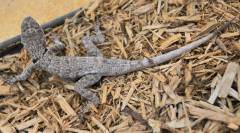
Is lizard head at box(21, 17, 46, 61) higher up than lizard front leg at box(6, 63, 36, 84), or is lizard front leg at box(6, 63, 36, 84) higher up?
lizard head at box(21, 17, 46, 61)

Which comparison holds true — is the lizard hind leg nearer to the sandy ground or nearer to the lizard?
the lizard

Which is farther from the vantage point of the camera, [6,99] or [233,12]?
[6,99]

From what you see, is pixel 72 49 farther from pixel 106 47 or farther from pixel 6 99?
pixel 6 99

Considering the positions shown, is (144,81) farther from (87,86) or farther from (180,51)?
(87,86)

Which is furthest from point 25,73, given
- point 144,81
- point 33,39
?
point 144,81

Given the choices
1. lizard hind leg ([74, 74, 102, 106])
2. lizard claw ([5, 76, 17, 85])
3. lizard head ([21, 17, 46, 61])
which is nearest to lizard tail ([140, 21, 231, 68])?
lizard hind leg ([74, 74, 102, 106])

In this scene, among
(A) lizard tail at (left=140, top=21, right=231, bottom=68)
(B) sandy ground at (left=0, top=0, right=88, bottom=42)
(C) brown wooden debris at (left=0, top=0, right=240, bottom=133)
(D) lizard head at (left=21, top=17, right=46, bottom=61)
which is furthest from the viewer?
(B) sandy ground at (left=0, top=0, right=88, bottom=42)

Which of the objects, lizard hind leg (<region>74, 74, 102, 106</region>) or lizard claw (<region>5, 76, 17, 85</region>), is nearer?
lizard hind leg (<region>74, 74, 102, 106</region>)

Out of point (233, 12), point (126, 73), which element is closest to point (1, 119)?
point (126, 73)
